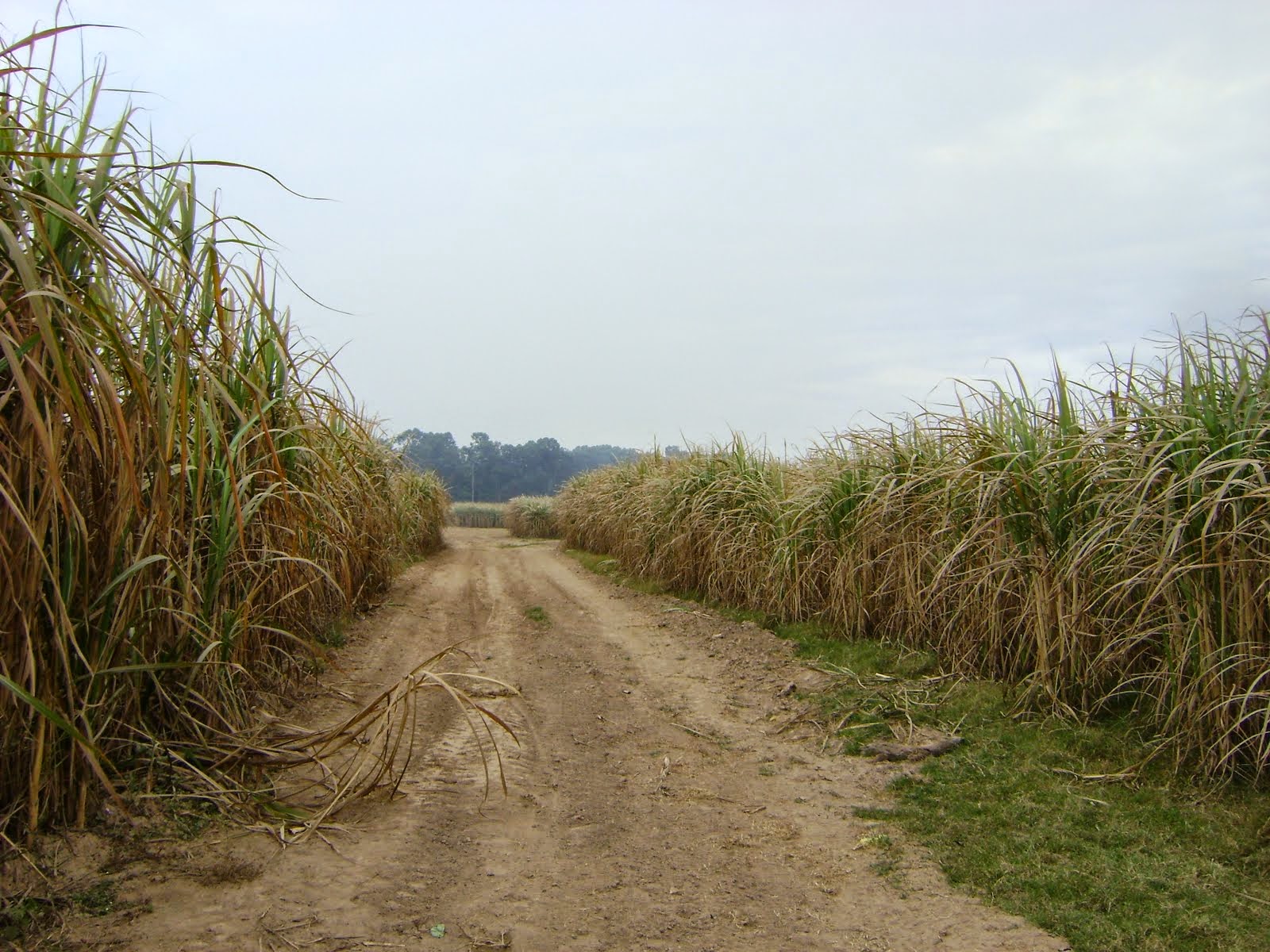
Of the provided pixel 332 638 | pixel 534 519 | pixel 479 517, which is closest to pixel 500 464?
pixel 479 517

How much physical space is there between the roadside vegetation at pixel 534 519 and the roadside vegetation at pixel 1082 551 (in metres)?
21.2

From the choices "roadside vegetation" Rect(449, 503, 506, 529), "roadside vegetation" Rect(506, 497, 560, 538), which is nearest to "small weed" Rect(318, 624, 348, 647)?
"roadside vegetation" Rect(506, 497, 560, 538)

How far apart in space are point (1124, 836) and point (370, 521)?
6.28 metres

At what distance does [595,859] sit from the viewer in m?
3.27

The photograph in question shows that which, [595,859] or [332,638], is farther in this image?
[332,638]

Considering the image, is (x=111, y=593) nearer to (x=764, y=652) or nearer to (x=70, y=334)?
(x=70, y=334)

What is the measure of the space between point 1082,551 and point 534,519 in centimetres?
2619

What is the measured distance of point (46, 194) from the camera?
2.67m

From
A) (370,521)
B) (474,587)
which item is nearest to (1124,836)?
(370,521)

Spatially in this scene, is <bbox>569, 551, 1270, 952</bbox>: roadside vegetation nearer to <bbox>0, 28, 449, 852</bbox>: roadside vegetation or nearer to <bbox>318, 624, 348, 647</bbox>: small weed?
<bbox>0, 28, 449, 852</bbox>: roadside vegetation

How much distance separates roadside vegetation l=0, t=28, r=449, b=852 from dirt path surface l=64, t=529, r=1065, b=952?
410 mm

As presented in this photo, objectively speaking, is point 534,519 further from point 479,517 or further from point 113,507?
point 113,507

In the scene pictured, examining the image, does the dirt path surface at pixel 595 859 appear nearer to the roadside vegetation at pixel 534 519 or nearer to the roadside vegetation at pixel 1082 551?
the roadside vegetation at pixel 1082 551

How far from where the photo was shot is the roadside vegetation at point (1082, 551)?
372 cm
